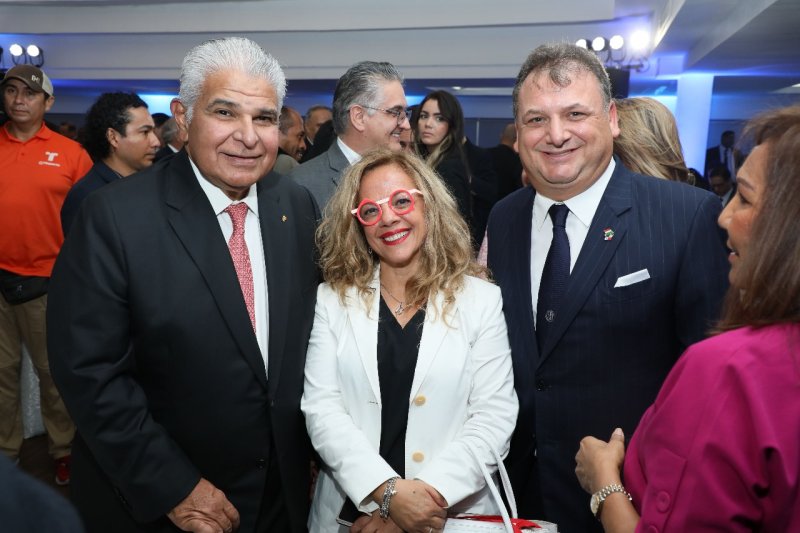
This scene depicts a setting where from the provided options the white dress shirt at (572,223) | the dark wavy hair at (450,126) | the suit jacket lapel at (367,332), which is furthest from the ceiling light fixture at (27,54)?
the white dress shirt at (572,223)

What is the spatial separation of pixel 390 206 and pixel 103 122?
246 centimetres

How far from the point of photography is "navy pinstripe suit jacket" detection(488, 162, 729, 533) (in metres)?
1.82

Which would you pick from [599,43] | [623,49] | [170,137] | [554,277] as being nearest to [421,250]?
[554,277]

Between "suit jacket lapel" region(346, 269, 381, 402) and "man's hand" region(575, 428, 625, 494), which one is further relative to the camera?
"suit jacket lapel" region(346, 269, 381, 402)

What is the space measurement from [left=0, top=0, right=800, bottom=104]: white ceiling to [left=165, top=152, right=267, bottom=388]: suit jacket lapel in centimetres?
669

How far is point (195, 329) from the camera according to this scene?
1782 mm

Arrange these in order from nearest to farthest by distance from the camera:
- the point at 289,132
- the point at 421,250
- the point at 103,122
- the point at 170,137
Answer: the point at 421,250
the point at 103,122
the point at 170,137
the point at 289,132

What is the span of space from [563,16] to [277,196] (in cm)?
731

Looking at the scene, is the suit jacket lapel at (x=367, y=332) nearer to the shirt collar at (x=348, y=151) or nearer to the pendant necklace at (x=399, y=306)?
the pendant necklace at (x=399, y=306)

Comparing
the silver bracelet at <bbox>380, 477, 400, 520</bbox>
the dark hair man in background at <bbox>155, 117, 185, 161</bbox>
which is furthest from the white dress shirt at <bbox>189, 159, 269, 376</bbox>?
the dark hair man in background at <bbox>155, 117, 185, 161</bbox>

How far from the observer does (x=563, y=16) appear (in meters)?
8.38

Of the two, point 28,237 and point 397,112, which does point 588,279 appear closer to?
point 397,112

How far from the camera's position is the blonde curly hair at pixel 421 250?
210cm

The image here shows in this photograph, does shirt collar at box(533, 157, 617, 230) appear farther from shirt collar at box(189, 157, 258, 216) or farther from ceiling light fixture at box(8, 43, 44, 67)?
ceiling light fixture at box(8, 43, 44, 67)
